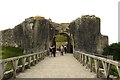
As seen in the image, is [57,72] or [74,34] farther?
[74,34]

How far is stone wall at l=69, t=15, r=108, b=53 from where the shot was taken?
Result: 35188 mm

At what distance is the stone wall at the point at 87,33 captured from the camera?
3519 centimetres

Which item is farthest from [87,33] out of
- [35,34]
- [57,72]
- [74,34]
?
[57,72]

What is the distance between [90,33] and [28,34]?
300 inches

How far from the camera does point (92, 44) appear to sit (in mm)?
35719

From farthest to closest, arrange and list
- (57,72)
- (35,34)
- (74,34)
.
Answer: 1. (74,34)
2. (35,34)
3. (57,72)

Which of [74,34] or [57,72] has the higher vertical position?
[74,34]

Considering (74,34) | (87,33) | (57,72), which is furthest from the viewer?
(74,34)

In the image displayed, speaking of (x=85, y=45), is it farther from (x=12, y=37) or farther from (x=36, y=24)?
(x=12, y=37)

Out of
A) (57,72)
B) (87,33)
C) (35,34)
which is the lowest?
(57,72)

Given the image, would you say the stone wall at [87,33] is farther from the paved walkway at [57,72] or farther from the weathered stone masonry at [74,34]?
the paved walkway at [57,72]

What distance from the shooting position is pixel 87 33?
35.5 metres

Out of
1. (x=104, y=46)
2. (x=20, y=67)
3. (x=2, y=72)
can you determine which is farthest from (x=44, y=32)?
(x=2, y=72)

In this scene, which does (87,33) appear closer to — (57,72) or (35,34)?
(35,34)
